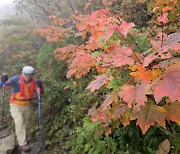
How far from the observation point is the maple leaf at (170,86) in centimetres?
153

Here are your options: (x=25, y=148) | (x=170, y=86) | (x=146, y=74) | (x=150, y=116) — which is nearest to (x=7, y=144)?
(x=25, y=148)

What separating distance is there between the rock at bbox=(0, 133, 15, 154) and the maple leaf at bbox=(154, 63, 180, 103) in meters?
5.33

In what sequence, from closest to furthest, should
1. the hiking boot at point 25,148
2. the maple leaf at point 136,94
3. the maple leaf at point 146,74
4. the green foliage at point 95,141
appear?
the maple leaf at point 136,94, the maple leaf at point 146,74, the green foliage at point 95,141, the hiking boot at point 25,148

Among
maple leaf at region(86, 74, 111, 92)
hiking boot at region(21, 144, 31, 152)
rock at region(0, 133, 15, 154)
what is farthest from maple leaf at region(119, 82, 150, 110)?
hiking boot at region(21, 144, 31, 152)

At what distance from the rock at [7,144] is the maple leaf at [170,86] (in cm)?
533

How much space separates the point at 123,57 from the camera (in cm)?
202

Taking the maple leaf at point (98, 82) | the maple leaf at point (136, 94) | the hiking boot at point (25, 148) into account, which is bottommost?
the hiking boot at point (25, 148)

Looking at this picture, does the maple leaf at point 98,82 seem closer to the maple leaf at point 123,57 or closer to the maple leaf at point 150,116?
the maple leaf at point 123,57

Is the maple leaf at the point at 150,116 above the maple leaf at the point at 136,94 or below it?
below

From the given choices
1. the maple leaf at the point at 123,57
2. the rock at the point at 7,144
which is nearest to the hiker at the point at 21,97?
the rock at the point at 7,144

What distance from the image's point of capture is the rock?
6.11 metres

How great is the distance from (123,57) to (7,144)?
5.41 meters

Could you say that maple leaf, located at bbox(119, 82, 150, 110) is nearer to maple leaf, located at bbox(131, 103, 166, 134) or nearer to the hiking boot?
maple leaf, located at bbox(131, 103, 166, 134)

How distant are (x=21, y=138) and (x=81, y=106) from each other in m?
2.06
